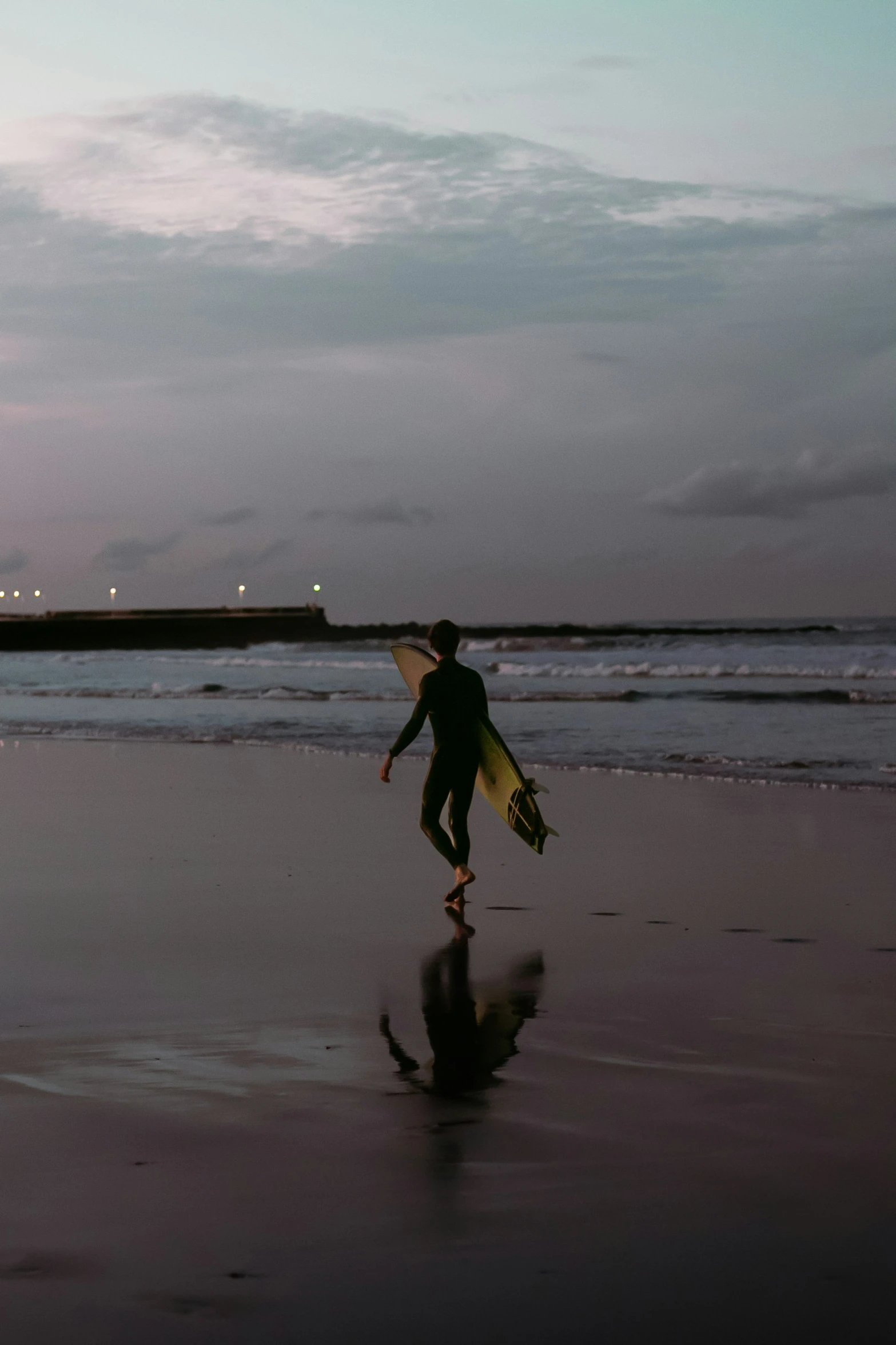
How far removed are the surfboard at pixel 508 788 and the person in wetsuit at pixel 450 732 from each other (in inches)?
6.8

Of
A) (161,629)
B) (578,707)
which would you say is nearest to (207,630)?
(161,629)

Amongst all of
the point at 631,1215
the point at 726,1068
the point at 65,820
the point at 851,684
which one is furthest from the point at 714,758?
the point at 851,684

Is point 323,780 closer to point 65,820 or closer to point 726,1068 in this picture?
point 65,820

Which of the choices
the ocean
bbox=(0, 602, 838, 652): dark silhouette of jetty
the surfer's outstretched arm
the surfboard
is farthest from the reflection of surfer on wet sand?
bbox=(0, 602, 838, 652): dark silhouette of jetty

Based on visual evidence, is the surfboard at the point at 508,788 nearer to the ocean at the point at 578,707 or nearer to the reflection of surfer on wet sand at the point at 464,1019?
the reflection of surfer on wet sand at the point at 464,1019

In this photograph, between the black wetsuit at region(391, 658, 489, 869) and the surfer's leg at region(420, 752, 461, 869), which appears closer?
the surfer's leg at region(420, 752, 461, 869)

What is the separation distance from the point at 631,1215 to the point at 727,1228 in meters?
0.21

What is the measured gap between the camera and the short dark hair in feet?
25.5

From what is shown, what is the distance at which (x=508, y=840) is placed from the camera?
9.98 m

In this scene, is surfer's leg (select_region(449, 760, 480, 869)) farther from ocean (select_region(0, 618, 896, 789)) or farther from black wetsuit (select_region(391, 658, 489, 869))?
ocean (select_region(0, 618, 896, 789))

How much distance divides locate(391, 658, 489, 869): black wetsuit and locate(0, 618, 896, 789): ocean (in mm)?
6412

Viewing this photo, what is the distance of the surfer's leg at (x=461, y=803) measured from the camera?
7.73 meters

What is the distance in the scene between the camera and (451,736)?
7.84m

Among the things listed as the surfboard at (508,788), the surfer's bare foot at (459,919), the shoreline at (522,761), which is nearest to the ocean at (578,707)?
the shoreline at (522,761)
